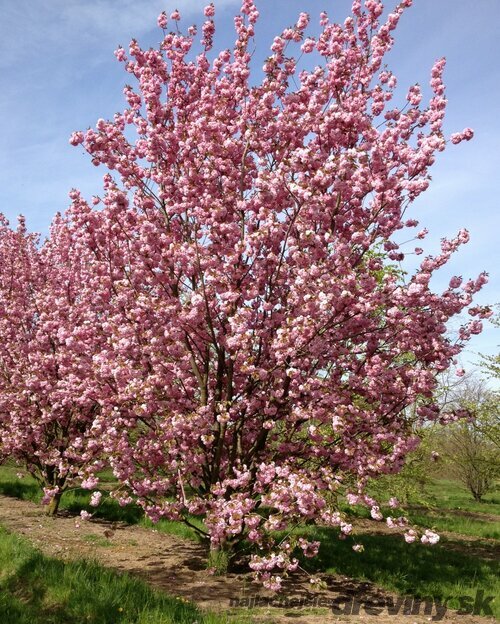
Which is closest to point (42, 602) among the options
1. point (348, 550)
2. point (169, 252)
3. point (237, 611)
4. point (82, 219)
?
point (237, 611)

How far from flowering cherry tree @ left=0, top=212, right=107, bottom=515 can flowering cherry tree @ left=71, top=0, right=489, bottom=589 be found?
2.26 metres

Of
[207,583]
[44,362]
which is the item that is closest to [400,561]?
[207,583]

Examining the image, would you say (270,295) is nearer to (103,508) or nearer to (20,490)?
(103,508)

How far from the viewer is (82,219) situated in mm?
8336

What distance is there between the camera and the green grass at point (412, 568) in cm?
757

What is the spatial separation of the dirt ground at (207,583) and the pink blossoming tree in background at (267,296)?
52cm

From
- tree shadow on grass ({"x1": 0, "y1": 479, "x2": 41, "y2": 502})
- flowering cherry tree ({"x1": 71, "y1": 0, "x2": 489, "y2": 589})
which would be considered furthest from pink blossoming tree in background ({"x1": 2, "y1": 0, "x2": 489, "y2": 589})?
tree shadow on grass ({"x1": 0, "y1": 479, "x2": 41, "y2": 502})

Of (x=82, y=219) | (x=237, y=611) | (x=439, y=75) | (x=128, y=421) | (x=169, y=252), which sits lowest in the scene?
(x=237, y=611)

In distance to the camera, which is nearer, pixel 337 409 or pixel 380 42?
pixel 337 409

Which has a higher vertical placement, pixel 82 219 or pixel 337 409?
pixel 82 219

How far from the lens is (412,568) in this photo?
8.71 m

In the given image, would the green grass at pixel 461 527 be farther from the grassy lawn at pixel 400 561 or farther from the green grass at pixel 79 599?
the green grass at pixel 79 599

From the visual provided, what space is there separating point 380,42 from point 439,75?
100cm

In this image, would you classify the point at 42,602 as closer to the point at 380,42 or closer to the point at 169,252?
the point at 169,252
